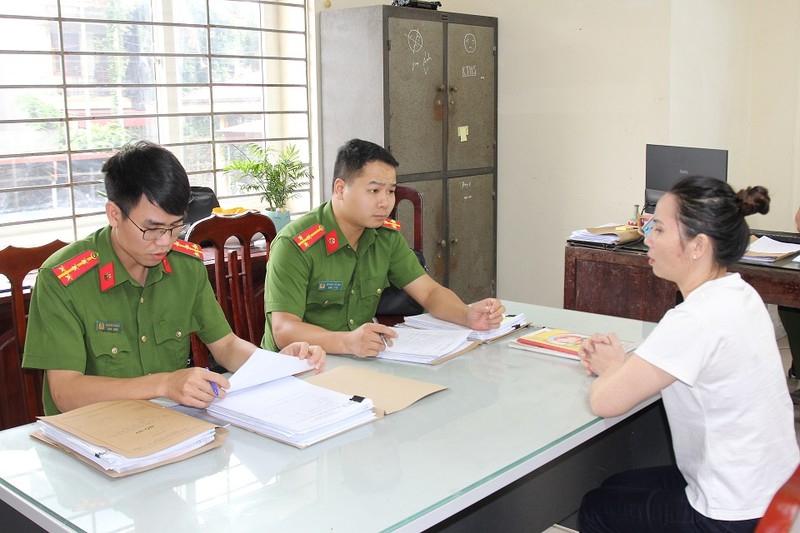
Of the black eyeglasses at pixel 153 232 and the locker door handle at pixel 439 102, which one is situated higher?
the locker door handle at pixel 439 102

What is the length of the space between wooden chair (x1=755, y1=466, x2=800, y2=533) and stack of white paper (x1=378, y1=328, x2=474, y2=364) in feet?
3.30

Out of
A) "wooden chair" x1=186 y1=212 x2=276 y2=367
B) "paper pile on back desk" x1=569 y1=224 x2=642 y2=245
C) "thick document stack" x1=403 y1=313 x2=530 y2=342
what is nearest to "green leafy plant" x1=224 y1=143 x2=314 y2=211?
"wooden chair" x1=186 y1=212 x2=276 y2=367

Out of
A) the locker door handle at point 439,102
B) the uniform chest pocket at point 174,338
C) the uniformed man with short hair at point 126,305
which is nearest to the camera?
the uniformed man with short hair at point 126,305

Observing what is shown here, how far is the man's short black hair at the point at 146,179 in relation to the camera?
6.13 feet

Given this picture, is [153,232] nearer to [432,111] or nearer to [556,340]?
[556,340]

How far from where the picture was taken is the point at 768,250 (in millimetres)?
3227

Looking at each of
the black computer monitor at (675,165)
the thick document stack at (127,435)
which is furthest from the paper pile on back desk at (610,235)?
the thick document stack at (127,435)

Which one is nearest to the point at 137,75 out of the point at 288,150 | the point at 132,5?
the point at 132,5

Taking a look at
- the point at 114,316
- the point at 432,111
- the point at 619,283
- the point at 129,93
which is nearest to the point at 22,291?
the point at 114,316

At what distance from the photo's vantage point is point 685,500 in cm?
171

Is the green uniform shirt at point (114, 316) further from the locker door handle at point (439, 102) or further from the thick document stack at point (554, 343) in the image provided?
the locker door handle at point (439, 102)

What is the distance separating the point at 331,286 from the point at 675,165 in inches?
67.1

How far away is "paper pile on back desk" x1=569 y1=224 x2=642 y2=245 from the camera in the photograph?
3.50 meters

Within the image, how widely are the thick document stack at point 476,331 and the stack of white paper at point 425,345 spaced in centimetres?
3
